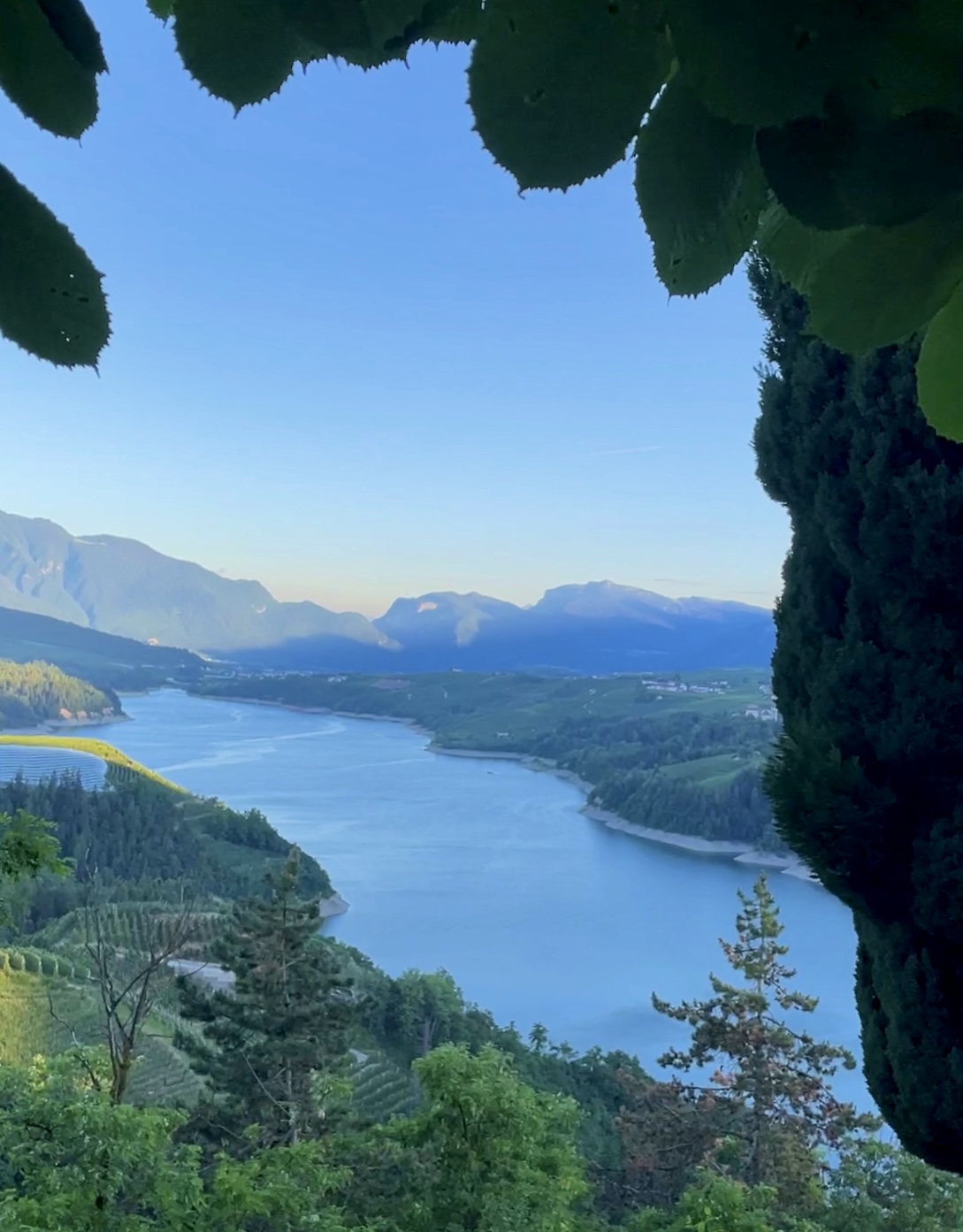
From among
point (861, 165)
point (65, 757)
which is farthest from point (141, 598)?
point (861, 165)

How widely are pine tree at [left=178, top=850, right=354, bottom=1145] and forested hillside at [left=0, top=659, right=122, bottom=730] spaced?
1137 inches

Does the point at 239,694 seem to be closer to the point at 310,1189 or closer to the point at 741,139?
the point at 310,1189

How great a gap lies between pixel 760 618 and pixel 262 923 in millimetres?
46299

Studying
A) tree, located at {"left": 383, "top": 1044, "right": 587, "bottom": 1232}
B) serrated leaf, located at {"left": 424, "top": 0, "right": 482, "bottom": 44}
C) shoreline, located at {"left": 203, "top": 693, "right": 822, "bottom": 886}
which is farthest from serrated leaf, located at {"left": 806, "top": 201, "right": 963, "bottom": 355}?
shoreline, located at {"left": 203, "top": 693, "right": 822, "bottom": 886}

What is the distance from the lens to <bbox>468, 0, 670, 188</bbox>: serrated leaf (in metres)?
0.18

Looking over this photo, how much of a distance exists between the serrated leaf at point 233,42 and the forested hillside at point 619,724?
19.1 metres

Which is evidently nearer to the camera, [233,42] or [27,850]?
[233,42]

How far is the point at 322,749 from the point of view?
36.0m

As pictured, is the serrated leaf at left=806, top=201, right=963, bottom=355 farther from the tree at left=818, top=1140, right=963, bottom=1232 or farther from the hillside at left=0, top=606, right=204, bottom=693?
the hillside at left=0, top=606, right=204, bottom=693

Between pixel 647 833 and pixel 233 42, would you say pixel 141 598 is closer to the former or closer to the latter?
pixel 647 833

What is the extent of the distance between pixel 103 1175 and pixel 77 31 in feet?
11.3

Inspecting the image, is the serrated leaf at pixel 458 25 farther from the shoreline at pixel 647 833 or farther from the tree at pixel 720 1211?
the shoreline at pixel 647 833

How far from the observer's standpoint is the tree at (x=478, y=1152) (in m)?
4.14

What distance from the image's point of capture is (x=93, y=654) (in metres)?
45.9
